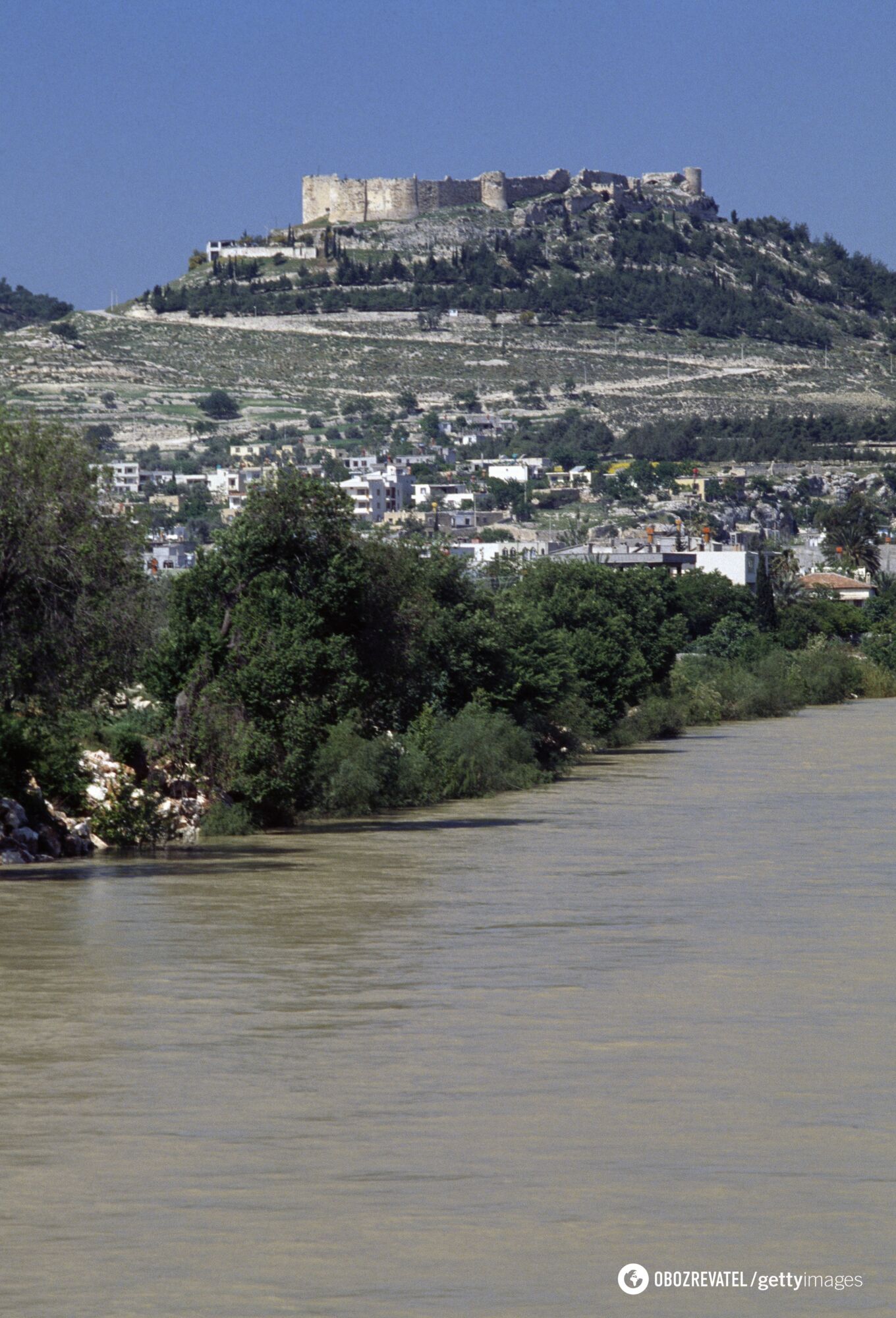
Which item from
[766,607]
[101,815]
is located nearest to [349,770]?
[101,815]

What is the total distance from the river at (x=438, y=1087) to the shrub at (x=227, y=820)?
10.2 ft

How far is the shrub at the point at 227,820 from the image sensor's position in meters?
29.5

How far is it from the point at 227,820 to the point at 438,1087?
16554 millimetres

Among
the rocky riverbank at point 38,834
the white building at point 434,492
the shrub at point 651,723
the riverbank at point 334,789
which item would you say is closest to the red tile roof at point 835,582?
the riverbank at point 334,789

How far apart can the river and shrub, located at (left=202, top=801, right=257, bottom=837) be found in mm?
3111

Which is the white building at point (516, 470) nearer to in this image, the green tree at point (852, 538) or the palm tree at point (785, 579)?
the green tree at point (852, 538)

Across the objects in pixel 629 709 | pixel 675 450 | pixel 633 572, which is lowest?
pixel 629 709

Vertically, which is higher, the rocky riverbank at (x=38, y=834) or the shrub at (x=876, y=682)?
the rocky riverbank at (x=38, y=834)

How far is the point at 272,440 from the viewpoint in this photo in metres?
198

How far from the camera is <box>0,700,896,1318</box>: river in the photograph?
9648 mm

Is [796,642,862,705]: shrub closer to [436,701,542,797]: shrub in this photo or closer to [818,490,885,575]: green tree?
[436,701,542,797]: shrub

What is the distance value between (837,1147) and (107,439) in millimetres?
184833

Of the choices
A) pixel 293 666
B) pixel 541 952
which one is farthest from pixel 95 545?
pixel 541 952

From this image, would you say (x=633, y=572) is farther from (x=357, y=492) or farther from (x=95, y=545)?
(x=357, y=492)
